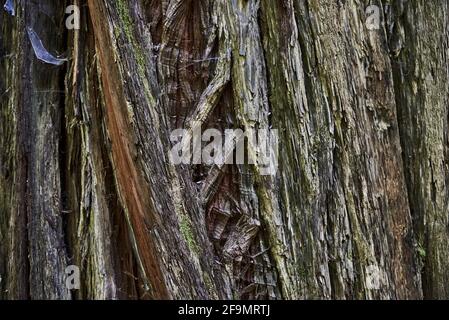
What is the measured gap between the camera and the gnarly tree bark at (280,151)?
1.44 m

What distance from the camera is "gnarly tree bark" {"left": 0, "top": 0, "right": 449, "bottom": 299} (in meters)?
1.44

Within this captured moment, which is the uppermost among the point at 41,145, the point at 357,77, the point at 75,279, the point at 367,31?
the point at 367,31

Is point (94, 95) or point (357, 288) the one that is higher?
point (94, 95)

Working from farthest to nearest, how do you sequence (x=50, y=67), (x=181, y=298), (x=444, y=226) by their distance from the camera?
1. (x=50, y=67)
2. (x=444, y=226)
3. (x=181, y=298)

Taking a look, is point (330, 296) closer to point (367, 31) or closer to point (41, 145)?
point (367, 31)

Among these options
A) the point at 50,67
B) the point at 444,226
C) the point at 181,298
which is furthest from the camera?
the point at 50,67

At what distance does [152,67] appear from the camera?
58.0 inches

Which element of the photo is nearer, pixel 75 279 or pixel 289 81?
pixel 289 81

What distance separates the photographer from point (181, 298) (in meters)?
1.43

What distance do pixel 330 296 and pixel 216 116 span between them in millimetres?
646

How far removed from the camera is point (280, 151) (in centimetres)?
149

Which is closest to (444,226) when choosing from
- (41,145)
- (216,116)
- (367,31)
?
(367,31)

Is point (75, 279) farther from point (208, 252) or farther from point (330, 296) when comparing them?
point (330, 296)
